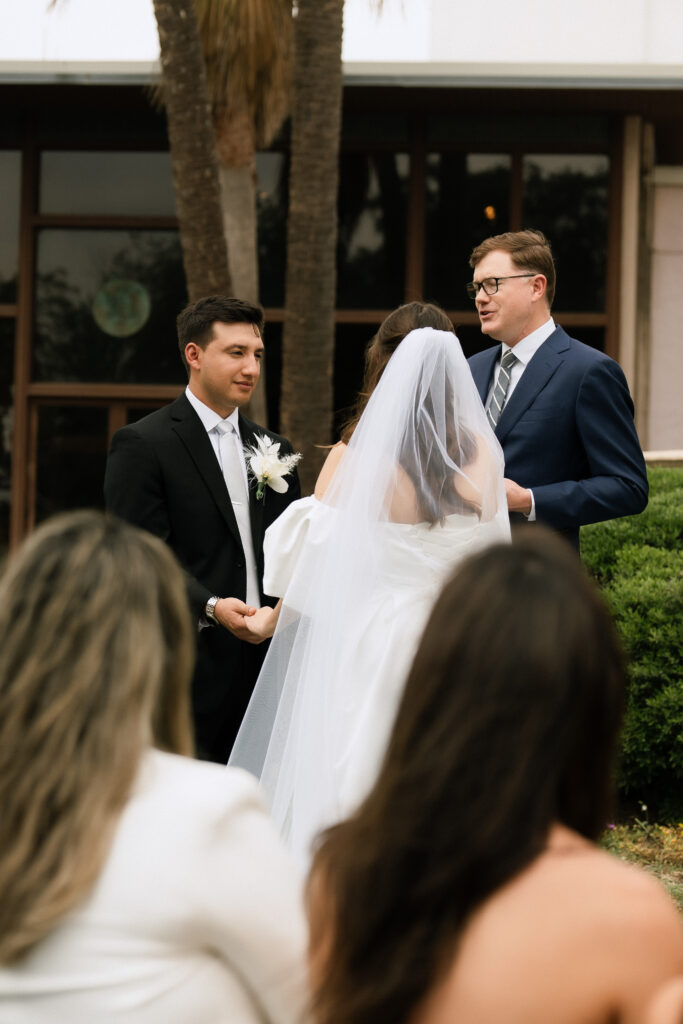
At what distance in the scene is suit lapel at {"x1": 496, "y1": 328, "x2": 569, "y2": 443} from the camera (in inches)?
186

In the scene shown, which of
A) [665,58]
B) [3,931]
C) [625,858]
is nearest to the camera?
[3,931]

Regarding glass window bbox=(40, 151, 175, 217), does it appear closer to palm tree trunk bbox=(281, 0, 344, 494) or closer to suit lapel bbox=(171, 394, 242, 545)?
palm tree trunk bbox=(281, 0, 344, 494)

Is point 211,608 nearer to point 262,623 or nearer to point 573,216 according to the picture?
point 262,623

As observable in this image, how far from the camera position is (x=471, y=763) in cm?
146

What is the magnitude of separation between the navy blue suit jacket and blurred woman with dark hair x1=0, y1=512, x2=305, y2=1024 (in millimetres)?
2943

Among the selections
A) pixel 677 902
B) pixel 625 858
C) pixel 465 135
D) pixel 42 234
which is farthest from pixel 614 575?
pixel 42 234

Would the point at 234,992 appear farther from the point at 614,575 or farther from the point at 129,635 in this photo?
the point at 614,575

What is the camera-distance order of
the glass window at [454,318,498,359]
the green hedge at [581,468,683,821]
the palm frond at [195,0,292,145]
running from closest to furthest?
the green hedge at [581,468,683,821] < the palm frond at [195,0,292,145] < the glass window at [454,318,498,359]

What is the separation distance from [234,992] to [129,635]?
20.5 inches

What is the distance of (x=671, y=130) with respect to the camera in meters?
12.6

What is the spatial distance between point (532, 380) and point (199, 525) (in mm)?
1418

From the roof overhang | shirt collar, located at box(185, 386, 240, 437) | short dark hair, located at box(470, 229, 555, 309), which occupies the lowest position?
shirt collar, located at box(185, 386, 240, 437)

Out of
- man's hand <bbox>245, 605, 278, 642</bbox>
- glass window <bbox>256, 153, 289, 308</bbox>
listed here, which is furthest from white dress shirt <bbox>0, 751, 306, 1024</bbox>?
glass window <bbox>256, 153, 289, 308</bbox>

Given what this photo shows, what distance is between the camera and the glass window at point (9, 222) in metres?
12.6
